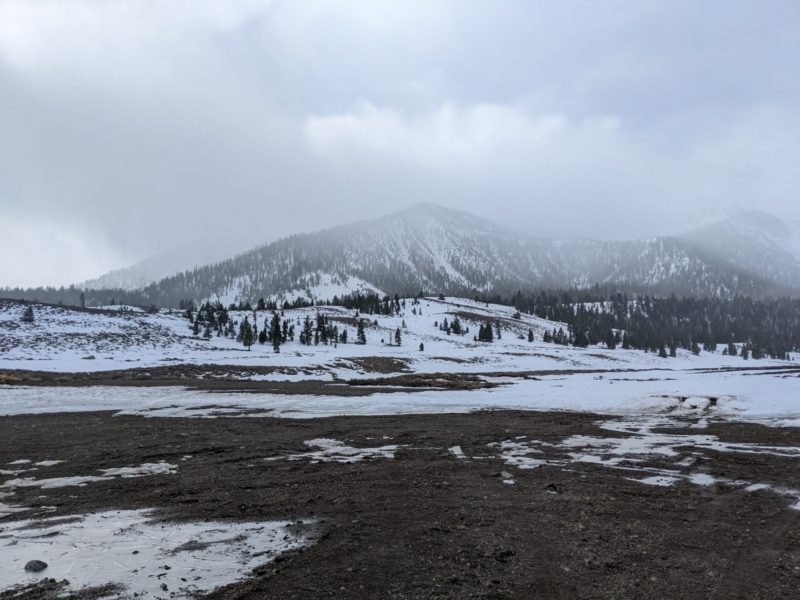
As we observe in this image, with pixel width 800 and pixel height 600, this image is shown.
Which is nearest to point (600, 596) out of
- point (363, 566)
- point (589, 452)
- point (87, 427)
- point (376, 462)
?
point (363, 566)

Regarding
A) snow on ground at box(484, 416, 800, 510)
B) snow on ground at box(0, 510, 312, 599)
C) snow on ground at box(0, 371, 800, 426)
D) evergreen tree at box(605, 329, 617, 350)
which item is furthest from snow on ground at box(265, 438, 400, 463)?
evergreen tree at box(605, 329, 617, 350)

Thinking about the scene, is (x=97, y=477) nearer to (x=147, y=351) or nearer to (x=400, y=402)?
(x=400, y=402)

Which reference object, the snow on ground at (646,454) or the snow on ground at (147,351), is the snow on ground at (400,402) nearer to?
the snow on ground at (646,454)

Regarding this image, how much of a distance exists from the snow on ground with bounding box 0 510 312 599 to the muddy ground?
0.40 m

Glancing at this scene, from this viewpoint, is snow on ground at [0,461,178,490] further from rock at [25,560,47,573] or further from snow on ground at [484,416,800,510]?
snow on ground at [484,416,800,510]

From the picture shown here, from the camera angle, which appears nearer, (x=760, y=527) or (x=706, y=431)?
(x=760, y=527)

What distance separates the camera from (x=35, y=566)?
6023mm

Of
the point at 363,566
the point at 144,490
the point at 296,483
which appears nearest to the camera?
the point at 363,566

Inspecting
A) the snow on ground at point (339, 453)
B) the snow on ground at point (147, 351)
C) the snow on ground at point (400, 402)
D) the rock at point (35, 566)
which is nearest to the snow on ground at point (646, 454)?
the snow on ground at point (339, 453)

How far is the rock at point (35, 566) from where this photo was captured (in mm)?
5980

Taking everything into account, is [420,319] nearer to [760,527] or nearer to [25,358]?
[25,358]

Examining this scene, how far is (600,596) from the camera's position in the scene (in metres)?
5.69

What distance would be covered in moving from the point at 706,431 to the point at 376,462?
14782 mm

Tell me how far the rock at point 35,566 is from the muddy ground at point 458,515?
662mm
